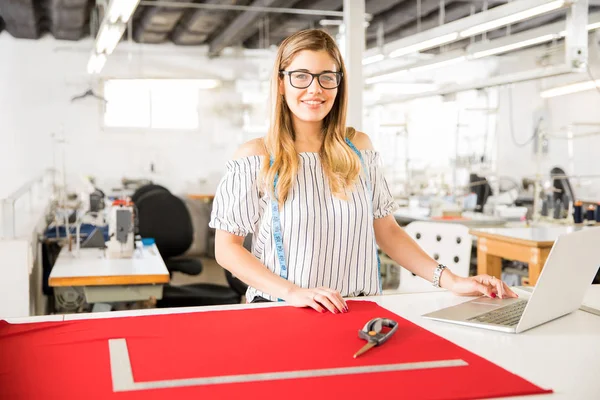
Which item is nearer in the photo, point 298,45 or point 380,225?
point 298,45

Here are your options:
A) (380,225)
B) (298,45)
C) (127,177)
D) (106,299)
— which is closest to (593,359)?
Result: (380,225)

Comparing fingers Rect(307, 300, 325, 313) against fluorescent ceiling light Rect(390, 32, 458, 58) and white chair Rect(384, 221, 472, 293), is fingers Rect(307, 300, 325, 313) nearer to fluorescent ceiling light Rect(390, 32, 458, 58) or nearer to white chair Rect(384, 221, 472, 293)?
white chair Rect(384, 221, 472, 293)

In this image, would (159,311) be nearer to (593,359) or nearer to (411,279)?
(593,359)

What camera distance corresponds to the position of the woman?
1791 millimetres

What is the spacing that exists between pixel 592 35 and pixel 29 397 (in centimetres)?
959

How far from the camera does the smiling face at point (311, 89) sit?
1.79 meters

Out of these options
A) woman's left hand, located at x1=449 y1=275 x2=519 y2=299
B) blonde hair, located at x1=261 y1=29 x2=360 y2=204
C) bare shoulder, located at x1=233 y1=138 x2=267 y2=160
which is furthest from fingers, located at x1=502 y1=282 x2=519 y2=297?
bare shoulder, located at x1=233 y1=138 x2=267 y2=160

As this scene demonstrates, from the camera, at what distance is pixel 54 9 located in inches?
301

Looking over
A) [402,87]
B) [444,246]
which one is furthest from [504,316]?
[402,87]

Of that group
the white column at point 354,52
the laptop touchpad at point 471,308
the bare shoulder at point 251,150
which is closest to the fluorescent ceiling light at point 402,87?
the white column at point 354,52

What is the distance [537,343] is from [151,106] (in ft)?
30.3

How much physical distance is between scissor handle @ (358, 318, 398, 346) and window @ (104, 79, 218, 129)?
867cm

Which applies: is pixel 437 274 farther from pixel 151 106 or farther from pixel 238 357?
pixel 151 106

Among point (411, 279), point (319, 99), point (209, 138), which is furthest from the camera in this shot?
point (209, 138)
